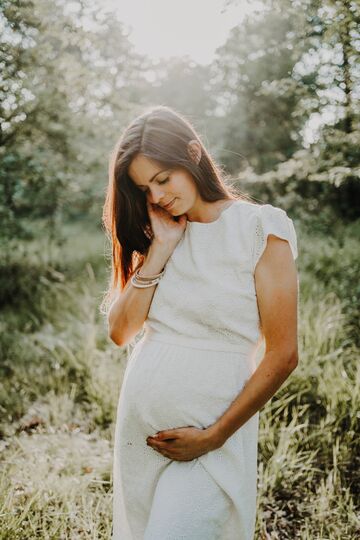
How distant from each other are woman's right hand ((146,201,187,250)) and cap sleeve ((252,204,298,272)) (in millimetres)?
381

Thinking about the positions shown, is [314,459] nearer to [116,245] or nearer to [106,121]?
[116,245]

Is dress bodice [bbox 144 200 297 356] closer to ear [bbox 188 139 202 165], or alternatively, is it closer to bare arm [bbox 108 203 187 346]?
bare arm [bbox 108 203 187 346]

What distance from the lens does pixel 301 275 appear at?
6344 millimetres

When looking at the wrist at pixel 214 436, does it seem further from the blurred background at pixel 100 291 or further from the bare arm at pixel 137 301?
the blurred background at pixel 100 291

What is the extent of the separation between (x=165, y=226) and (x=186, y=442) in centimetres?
86

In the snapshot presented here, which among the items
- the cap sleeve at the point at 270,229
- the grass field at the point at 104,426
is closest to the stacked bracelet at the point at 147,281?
the cap sleeve at the point at 270,229

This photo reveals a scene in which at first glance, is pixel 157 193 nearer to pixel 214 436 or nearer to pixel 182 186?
pixel 182 186

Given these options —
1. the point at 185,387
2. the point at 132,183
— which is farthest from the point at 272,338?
the point at 132,183

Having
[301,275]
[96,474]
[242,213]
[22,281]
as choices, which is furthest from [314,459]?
[22,281]

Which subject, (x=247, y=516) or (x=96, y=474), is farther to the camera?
(x=96, y=474)

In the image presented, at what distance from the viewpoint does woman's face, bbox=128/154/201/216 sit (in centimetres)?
198

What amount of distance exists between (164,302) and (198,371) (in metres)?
0.30

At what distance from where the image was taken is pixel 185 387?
5.86ft

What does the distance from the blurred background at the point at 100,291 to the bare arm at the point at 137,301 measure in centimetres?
94
